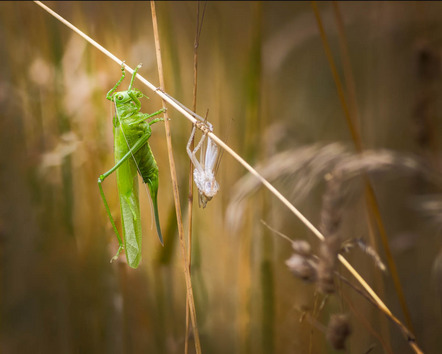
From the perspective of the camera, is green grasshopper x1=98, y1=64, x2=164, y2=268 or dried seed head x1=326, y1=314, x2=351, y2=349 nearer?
dried seed head x1=326, y1=314, x2=351, y2=349

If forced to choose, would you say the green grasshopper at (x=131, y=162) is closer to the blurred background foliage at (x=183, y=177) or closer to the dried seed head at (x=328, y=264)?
the blurred background foliage at (x=183, y=177)

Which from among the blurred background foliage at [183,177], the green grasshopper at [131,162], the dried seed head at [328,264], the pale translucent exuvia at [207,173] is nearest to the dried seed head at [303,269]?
the dried seed head at [328,264]

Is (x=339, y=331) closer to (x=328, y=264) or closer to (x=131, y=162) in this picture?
(x=328, y=264)

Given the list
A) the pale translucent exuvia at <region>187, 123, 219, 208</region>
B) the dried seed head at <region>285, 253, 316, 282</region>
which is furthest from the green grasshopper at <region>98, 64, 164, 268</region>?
the dried seed head at <region>285, 253, 316, 282</region>

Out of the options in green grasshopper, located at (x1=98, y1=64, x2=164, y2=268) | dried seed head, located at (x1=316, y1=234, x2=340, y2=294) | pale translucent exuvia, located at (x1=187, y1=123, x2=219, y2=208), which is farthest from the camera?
green grasshopper, located at (x1=98, y1=64, x2=164, y2=268)

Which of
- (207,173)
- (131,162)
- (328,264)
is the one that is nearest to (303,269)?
(328,264)

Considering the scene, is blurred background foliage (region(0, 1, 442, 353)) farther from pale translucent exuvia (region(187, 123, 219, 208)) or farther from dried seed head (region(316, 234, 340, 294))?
dried seed head (region(316, 234, 340, 294))
